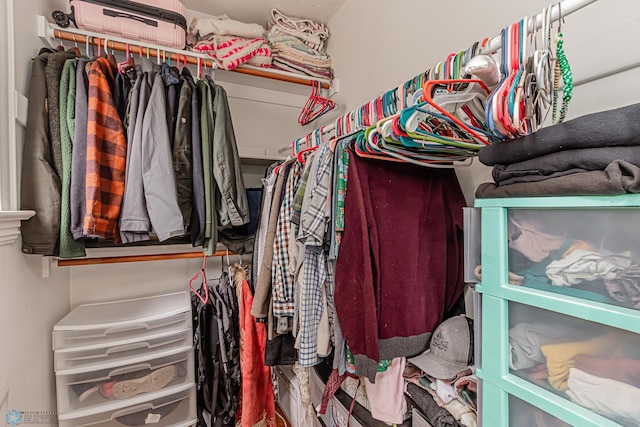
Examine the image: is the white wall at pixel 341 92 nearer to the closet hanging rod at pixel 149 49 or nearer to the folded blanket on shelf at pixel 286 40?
the closet hanging rod at pixel 149 49

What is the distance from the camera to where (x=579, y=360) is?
41 centimetres

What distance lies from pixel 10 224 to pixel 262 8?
59.5 inches

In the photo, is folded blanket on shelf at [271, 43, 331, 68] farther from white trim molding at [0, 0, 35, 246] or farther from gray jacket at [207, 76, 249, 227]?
white trim molding at [0, 0, 35, 246]

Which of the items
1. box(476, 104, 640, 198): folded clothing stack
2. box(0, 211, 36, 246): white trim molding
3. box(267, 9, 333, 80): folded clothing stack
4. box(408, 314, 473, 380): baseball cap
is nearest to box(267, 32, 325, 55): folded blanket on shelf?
box(267, 9, 333, 80): folded clothing stack

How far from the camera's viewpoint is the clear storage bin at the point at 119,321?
1.08m

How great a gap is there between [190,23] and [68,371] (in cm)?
169

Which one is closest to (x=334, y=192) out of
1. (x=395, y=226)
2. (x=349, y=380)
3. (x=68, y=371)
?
(x=395, y=226)

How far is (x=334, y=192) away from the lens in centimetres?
75

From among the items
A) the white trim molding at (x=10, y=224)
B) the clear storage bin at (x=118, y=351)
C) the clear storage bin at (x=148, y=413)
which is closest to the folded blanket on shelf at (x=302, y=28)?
the white trim molding at (x=10, y=224)

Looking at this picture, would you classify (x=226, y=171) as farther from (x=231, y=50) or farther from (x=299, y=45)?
(x=299, y=45)

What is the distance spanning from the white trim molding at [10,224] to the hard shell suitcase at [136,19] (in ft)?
2.78

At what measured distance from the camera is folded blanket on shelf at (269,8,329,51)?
1577 mm

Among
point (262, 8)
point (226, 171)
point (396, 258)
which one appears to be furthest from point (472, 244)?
point (262, 8)

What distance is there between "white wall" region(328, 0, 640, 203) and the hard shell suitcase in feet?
2.72
